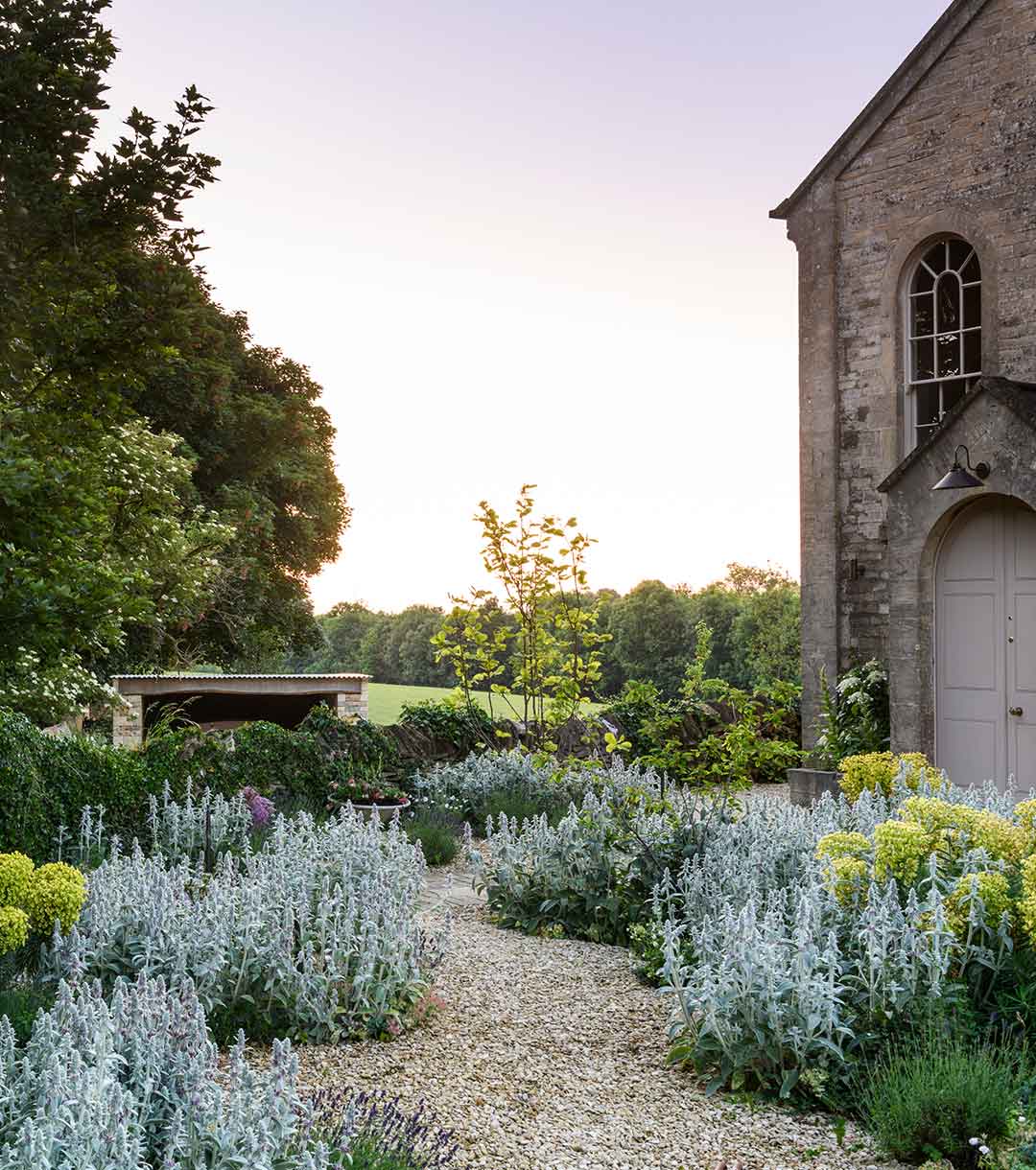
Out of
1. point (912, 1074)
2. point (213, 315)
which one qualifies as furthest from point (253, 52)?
point (213, 315)

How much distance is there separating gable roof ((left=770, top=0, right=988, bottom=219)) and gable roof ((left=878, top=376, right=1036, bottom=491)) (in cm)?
307

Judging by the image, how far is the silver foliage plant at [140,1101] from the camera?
254cm

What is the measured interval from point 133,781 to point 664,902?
12.2 ft

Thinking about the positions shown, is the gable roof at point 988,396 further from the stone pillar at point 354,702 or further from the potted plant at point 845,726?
the stone pillar at point 354,702

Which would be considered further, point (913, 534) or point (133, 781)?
point (913, 534)

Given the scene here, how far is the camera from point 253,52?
888 cm

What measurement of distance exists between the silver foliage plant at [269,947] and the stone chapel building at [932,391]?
634 cm

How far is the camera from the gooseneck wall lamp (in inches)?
348

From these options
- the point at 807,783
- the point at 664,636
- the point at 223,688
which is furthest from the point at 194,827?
the point at 664,636

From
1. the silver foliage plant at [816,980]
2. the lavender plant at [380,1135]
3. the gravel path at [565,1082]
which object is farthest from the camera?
the silver foliage plant at [816,980]

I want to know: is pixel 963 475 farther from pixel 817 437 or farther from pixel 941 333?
pixel 817 437

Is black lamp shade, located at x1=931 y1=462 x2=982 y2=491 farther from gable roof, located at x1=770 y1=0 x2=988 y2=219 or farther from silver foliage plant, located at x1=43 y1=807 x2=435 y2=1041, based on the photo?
silver foliage plant, located at x1=43 y1=807 x2=435 y2=1041

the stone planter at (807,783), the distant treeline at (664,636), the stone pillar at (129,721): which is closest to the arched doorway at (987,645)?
the stone planter at (807,783)

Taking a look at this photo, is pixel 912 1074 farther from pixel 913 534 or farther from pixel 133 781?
pixel 913 534
